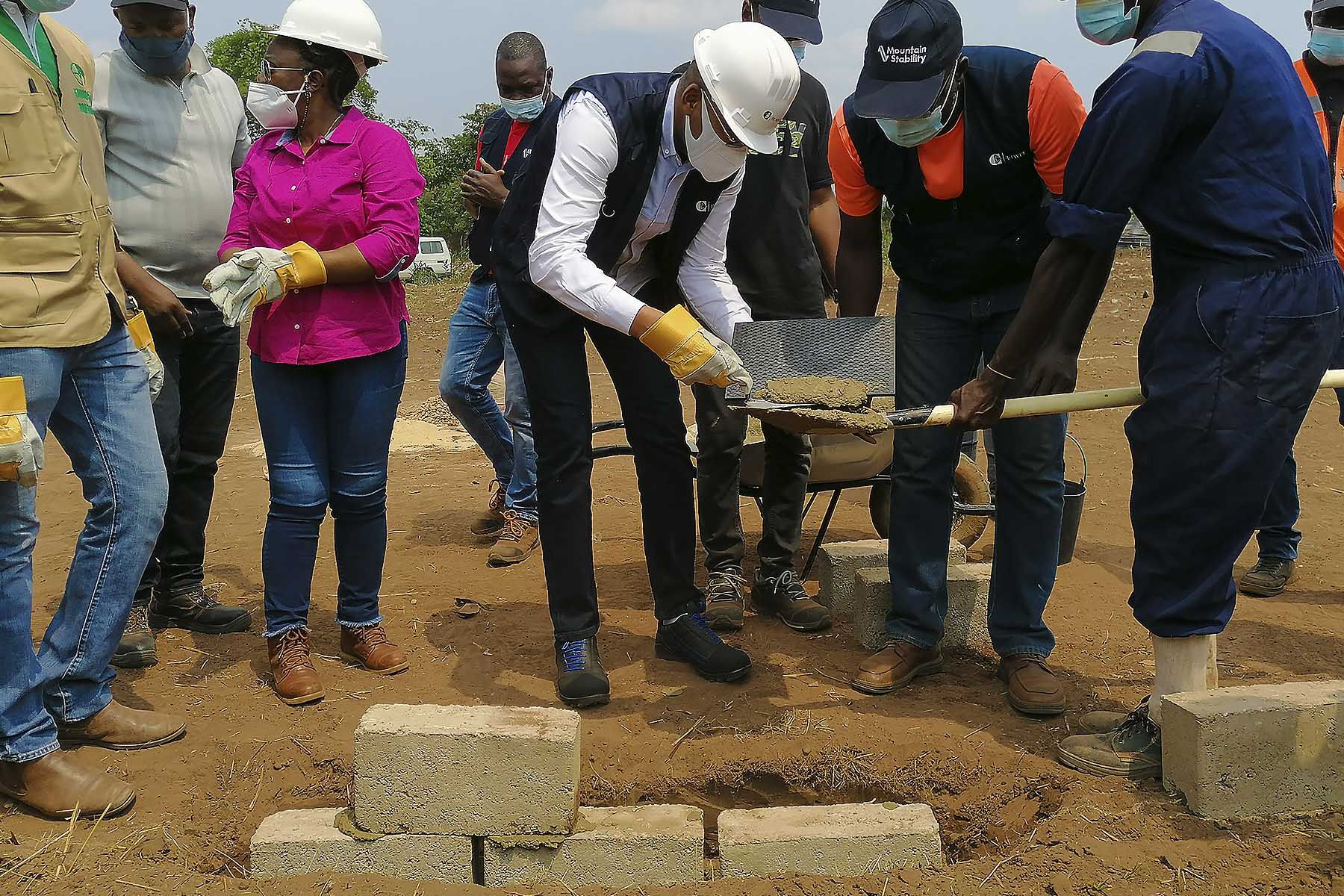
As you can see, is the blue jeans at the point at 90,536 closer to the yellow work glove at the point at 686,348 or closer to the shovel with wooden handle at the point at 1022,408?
the yellow work glove at the point at 686,348

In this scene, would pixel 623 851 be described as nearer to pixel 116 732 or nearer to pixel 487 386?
pixel 116 732

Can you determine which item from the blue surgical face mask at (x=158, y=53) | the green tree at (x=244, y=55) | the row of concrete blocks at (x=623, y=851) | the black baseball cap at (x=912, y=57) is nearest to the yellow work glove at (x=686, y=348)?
the black baseball cap at (x=912, y=57)

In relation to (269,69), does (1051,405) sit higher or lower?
lower

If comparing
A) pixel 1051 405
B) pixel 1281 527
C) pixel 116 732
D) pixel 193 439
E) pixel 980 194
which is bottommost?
pixel 116 732

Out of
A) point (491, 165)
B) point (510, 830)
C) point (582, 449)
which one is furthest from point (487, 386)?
point (510, 830)

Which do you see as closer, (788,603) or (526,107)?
(788,603)

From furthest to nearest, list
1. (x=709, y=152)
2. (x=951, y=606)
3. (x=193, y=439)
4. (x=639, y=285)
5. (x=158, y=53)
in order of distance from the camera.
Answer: (x=193, y=439) < (x=951, y=606) < (x=158, y=53) < (x=639, y=285) < (x=709, y=152)

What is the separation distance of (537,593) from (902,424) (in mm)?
2162

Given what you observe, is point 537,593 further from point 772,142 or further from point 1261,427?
point 1261,427

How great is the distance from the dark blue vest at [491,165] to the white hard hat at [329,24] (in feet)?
5.47

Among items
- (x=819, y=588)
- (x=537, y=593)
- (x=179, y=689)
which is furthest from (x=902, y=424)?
(x=179, y=689)

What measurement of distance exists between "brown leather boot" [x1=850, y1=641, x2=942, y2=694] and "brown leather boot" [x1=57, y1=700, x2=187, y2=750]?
2.16 metres

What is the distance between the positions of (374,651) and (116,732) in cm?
86

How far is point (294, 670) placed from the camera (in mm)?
3736
